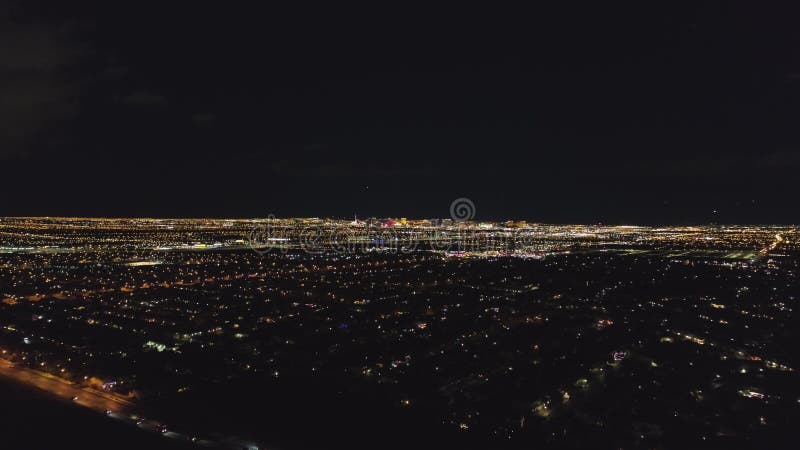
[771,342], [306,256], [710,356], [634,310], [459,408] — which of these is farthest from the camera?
[306,256]

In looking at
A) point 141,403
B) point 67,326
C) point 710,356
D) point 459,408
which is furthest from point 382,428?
point 67,326

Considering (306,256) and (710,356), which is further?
(306,256)

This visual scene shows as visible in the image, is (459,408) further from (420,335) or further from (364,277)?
(364,277)

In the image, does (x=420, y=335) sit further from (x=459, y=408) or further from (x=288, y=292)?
(x=288, y=292)

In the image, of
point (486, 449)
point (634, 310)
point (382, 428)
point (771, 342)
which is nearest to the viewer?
point (486, 449)

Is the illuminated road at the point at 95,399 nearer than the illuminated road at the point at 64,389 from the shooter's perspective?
Yes

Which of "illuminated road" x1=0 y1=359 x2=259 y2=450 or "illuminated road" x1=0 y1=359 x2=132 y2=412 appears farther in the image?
"illuminated road" x1=0 y1=359 x2=132 y2=412

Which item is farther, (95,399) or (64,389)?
(64,389)

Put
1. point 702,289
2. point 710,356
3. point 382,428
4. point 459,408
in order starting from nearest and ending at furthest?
point 382,428 → point 459,408 → point 710,356 → point 702,289

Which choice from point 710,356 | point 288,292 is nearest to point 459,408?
point 710,356
